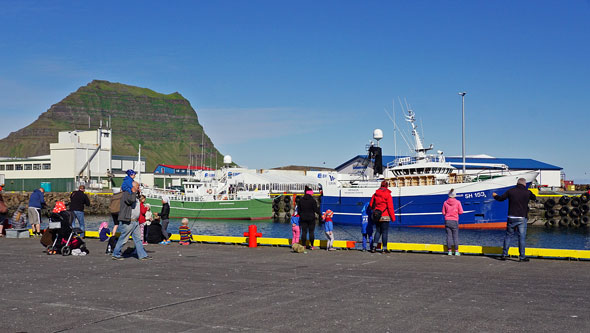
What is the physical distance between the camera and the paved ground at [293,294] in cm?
771

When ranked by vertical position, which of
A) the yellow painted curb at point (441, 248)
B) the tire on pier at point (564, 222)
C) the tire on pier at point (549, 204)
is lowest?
the tire on pier at point (564, 222)

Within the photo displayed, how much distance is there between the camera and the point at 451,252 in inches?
626

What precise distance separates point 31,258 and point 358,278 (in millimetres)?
9244

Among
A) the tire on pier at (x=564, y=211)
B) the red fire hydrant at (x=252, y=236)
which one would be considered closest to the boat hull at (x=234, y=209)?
the tire on pier at (x=564, y=211)

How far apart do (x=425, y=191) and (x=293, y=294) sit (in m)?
38.6

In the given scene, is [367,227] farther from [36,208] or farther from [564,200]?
[564,200]

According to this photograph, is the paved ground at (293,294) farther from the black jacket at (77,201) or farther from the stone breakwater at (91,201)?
the stone breakwater at (91,201)

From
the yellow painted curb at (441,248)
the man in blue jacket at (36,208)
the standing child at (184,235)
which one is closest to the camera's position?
the yellow painted curb at (441,248)

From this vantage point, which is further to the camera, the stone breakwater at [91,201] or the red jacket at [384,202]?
the stone breakwater at [91,201]

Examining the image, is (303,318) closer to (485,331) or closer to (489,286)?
(485,331)

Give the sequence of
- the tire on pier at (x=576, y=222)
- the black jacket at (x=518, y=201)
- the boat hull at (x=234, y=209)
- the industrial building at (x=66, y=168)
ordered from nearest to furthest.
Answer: the black jacket at (x=518, y=201)
the tire on pier at (x=576, y=222)
the boat hull at (x=234, y=209)
the industrial building at (x=66, y=168)

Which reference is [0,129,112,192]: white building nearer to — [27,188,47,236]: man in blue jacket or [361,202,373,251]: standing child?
[27,188,47,236]: man in blue jacket

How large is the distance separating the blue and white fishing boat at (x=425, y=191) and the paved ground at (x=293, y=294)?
3132 centimetres

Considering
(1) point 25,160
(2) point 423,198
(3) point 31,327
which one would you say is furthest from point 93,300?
(1) point 25,160
